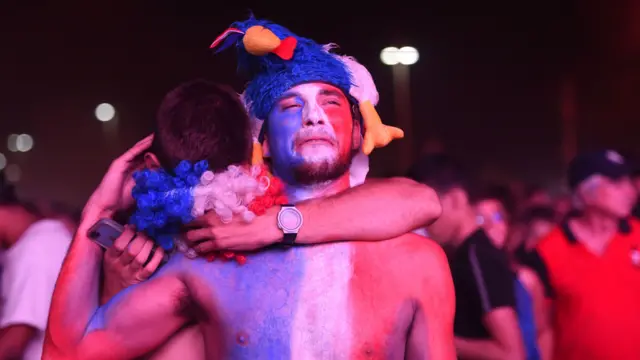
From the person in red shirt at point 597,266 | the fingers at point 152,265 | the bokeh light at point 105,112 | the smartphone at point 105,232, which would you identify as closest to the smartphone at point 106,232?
the smartphone at point 105,232

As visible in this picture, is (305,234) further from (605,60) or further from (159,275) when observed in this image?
(605,60)

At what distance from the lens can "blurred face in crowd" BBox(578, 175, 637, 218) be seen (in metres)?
4.27

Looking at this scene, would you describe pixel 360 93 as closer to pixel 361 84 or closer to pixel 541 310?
pixel 361 84

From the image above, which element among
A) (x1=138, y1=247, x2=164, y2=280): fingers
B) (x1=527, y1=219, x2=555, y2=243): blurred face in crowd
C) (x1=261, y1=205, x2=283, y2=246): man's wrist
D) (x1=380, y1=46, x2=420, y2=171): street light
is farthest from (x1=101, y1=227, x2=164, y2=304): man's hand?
(x1=380, y1=46, x2=420, y2=171): street light

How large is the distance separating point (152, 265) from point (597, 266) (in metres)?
2.69

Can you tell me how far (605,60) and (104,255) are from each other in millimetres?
15774

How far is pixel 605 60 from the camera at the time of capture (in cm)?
1650

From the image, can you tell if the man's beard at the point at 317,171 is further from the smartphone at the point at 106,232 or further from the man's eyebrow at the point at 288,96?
the smartphone at the point at 106,232

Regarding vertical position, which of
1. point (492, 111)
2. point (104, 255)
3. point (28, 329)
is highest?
point (104, 255)

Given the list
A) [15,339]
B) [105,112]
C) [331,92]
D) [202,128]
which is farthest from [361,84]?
[105,112]

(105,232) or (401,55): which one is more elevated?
(105,232)

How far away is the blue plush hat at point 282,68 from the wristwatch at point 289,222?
26 centimetres

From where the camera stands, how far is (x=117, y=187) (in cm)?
218

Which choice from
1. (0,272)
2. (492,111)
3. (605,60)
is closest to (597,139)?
(605,60)
